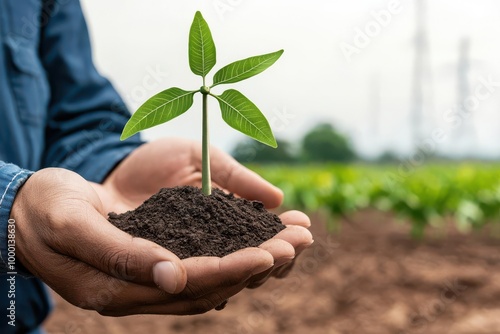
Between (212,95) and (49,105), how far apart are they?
34.6 inches

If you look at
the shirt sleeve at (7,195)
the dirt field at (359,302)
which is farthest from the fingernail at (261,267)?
the dirt field at (359,302)

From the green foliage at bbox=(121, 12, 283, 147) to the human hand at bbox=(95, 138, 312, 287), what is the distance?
0.30m

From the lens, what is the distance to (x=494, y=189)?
452cm

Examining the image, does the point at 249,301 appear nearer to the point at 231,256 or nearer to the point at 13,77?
the point at 13,77

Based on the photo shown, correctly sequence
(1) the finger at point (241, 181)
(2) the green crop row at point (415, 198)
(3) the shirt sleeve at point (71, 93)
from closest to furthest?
(1) the finger at point (241, 181) → (3) the shirt sleeve at point (71, 93) → (2) the green crop row at point (415, 198)

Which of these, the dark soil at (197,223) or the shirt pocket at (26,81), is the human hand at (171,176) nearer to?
the dark soil at (197,223)

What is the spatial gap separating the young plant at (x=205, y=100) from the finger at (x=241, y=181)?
248 millimetres

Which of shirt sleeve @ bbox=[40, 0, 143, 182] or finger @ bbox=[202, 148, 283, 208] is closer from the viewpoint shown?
finger @ bbox=[202, 148, 283, 208]

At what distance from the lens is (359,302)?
9.90 feet

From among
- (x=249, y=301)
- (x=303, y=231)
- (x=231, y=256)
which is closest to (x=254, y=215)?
(x=303, y=231)

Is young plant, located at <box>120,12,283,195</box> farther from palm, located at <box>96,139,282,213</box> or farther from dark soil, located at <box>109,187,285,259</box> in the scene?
palm, located at <box>96,139,282,213</box>

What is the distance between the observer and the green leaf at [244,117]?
4.03 feet

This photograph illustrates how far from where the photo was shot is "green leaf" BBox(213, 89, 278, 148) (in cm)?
123
